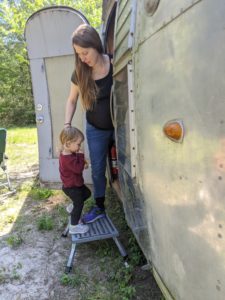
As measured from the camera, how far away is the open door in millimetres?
4348

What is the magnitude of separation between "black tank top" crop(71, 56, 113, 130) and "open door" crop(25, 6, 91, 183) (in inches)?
52.5

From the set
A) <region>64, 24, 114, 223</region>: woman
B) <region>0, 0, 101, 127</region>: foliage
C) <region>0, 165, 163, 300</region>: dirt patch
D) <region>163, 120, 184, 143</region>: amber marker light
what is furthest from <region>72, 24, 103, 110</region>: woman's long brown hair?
<region>0, 0, 101, 127</region>: foliage

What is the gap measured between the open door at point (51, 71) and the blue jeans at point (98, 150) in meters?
1.09

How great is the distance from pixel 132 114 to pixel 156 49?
1.73ft

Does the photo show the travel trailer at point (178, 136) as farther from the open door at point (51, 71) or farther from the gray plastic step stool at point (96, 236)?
the open door at point (51, 71)

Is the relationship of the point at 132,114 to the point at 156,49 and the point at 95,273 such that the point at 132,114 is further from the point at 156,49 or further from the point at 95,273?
the point at 95,273

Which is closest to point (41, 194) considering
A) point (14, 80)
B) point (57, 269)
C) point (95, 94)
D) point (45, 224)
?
point (45, 224)

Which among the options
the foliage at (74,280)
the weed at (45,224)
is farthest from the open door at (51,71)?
the foliage at (74,280)

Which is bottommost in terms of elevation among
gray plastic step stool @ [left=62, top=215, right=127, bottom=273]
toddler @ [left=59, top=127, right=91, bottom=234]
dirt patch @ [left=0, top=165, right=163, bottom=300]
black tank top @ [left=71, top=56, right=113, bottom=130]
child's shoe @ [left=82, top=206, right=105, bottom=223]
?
dirt patch @ [left=0, top=165, right=163, bottom=300]

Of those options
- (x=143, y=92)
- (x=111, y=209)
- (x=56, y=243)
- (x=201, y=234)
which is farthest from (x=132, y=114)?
(x=111, y=209)

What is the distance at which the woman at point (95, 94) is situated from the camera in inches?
110

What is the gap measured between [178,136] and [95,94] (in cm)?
176

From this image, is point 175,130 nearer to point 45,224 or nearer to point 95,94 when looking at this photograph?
point 95,94

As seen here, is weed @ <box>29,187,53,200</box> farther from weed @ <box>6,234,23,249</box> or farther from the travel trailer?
the travel trailer
